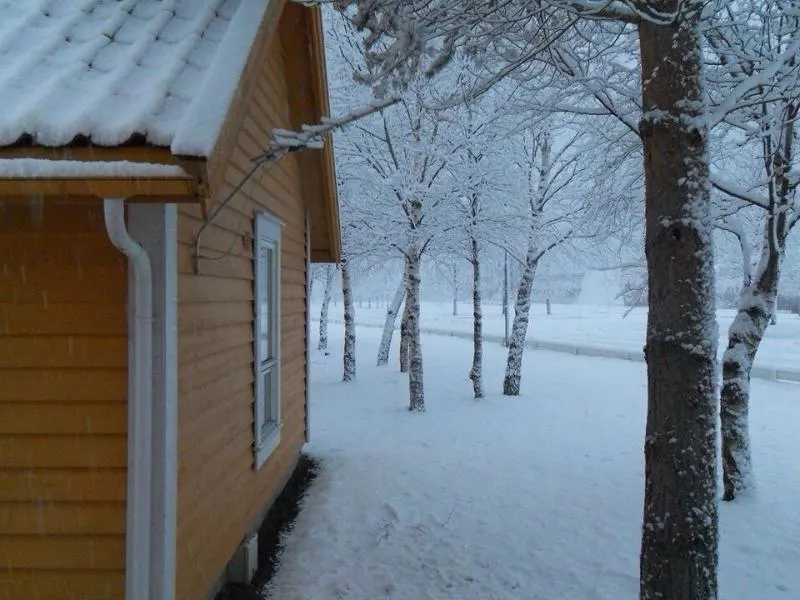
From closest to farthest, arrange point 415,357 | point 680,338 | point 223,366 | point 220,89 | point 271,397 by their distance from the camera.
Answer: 1. point 220,89
2. point 680,338
3. point 223,366
4. point 271,397
5. point 415,357

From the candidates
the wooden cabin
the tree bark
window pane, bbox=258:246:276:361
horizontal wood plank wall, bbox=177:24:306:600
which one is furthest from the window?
the tree bark

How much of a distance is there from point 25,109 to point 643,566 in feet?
13.1

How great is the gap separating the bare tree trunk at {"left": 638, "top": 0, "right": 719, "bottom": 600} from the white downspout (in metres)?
2.78

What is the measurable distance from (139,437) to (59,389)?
1.63 ft

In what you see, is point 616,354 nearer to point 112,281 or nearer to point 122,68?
point 112,281

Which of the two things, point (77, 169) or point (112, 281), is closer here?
point (77, 169)

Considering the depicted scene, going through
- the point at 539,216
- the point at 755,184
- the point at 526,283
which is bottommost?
the point at 526,283

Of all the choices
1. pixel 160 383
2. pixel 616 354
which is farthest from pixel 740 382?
pixel 616 354

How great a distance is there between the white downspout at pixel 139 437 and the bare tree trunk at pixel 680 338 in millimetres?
2777

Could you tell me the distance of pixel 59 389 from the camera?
9.73 ft

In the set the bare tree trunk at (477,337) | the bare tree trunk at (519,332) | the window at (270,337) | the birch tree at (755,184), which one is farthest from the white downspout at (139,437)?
the bare tree trunk at (519,332)

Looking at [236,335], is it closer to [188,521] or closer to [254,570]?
[188,521]

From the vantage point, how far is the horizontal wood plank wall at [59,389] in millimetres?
2955

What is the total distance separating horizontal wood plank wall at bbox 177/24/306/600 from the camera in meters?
3.31
